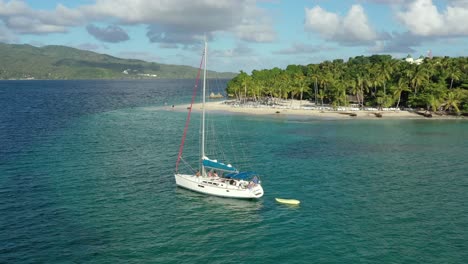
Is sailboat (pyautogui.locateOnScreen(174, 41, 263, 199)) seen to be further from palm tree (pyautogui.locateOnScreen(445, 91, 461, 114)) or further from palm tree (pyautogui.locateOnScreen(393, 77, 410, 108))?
palm tree (pyautogui.locateOnScreen(393, 77, 410, 108))

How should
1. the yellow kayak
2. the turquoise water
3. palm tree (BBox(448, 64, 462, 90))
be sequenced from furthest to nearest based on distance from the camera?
palm tree (BBox(448, 64, 462, 90))
the yellow kayak
the turquoise water

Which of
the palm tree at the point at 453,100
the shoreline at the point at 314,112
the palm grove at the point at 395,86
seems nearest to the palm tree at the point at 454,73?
the palm grove at the point at 395,86

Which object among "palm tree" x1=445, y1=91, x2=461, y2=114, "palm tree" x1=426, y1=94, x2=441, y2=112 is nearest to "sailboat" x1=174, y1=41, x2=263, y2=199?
"palm tree" x1=426, y1=94, x2=441, y2=112

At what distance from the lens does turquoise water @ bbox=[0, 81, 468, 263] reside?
35219 mm

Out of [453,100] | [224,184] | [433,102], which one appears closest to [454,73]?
[453,100]

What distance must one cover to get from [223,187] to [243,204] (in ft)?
11.9

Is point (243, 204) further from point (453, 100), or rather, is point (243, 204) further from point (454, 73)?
point (454, 73)

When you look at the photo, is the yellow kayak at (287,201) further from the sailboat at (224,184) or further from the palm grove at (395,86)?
the palm grove at (395,86)

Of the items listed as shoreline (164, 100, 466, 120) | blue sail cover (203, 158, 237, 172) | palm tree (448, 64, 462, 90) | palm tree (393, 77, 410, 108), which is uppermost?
palm tree (448, 64, 462, 90)

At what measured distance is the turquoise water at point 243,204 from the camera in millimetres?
35219

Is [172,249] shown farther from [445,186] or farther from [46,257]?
[445,186]

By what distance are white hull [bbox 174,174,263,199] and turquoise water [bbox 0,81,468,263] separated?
104 centimetres

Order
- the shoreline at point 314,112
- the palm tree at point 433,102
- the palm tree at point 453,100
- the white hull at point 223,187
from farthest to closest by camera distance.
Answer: the shoreline at point 314,112 < the palm tree at point 433,102 < the palm tree at point 453,100 < the white hull at point 223,187

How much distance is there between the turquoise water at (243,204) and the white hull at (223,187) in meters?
1.04
